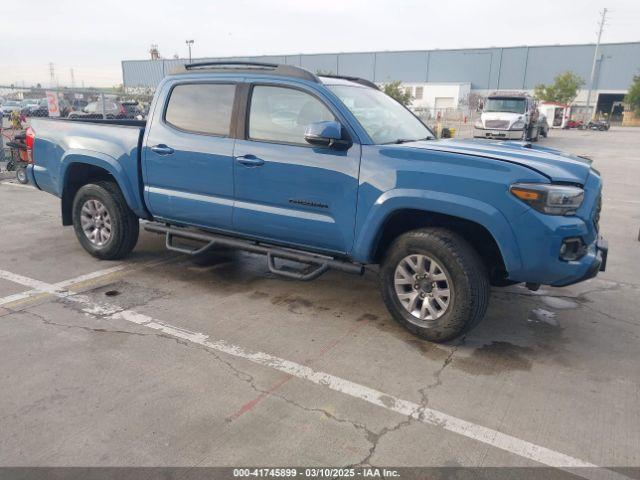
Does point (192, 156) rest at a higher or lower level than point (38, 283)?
higher

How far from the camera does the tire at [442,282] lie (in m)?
3.70

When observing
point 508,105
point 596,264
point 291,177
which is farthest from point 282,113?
point 508,105

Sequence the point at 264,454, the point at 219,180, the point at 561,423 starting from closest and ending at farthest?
the point at 264,454
the point at 561,423
the point at 219,180

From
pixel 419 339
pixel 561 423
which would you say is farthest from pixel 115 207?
pixel 561 423

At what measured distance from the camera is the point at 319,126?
3.89 meters

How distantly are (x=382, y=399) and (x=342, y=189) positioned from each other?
64.5 inches

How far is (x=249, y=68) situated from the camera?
4734 mm

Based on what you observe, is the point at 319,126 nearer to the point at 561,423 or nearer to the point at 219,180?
the point at 219,180

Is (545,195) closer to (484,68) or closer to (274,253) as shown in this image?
(274,253)

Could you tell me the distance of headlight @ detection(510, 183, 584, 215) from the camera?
3.41m

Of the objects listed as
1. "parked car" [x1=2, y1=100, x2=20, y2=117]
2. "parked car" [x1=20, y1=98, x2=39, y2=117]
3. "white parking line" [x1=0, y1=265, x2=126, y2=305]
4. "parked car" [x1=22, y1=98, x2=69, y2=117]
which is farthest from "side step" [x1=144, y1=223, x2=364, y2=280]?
"parked car" [x1=20, y1=98, x2=39, y2=117]

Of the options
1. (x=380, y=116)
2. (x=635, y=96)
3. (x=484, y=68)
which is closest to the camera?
(x=380, y=116)

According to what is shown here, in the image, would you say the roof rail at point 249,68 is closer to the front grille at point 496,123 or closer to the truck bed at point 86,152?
the truck bed at point 86,152

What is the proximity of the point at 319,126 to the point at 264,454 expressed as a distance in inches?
92.3
